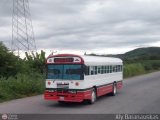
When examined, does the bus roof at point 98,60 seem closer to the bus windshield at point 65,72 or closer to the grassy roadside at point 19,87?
the bus windshield at point 65,72

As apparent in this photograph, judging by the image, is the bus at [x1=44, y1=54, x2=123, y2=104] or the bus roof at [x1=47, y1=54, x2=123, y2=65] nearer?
the bus at [x1=44, y1=54, x2=123, y2=104]

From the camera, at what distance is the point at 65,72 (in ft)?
57.7

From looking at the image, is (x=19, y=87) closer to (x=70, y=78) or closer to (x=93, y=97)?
(x=93, y=97)

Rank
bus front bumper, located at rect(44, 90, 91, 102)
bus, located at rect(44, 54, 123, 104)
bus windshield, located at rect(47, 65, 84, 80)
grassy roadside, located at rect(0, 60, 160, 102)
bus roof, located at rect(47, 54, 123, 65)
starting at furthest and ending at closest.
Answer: grassy roadside, located at rect(0, 60, 160, 102), bus roof, located at rect(47, 54, 123, 65), bus windshield, located at rect(47, 65, 84, 80), bus, located at rect(44, 54, 123, 104), bus front bumper, located at rect(44, 90, 91, 102)

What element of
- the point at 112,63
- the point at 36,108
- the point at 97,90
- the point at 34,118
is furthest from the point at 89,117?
the point at 112,63

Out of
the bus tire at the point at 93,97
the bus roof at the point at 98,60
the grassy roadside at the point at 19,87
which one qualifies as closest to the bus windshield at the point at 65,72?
the bus roof at the point at 98,60

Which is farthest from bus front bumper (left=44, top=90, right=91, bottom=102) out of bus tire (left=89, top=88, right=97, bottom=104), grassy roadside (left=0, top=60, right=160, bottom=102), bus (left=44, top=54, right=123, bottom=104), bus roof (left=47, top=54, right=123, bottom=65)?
grassy roadside (left=0, top=60, right=160, bottom=102)

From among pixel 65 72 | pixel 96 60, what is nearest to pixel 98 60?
pixel 96 60

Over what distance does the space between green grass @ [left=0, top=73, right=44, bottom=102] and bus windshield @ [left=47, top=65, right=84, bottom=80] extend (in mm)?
3506

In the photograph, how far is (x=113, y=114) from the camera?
14555 millimetres

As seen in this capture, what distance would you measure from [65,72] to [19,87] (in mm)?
5550

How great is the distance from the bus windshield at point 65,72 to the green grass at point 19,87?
351 cm

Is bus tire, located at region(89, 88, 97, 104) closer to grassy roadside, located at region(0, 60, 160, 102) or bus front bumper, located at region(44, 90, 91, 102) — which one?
bus front bumper, located at region(44, 90, 91, 102)

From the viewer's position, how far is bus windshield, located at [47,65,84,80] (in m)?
17.4
